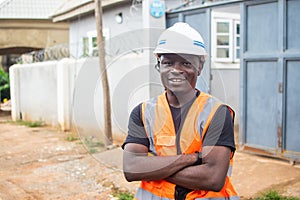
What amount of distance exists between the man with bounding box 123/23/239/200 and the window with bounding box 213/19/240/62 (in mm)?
6230

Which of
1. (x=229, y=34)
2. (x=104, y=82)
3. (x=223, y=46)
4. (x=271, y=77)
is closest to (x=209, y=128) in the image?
(x=271, y=77)

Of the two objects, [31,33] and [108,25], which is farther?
[31,33]

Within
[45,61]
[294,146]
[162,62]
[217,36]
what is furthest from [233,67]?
[162,62]

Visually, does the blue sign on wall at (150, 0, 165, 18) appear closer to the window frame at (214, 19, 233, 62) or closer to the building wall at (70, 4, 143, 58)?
the building wall at (70, 4, 143, 58)

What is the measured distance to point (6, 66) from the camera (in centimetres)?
2302

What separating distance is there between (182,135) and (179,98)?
0.18m

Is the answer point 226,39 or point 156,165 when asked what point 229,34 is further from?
point 156,165

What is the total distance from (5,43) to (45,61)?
3888mm

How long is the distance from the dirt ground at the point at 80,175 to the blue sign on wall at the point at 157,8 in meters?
2.30

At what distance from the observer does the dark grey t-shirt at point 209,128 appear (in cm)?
173

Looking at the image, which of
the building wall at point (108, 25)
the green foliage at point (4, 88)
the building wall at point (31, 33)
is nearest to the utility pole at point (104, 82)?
the building wall at point (108, 25)

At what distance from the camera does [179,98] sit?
1849 mm

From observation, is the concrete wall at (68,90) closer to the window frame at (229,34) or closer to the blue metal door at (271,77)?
the blue metal door at (271,77)

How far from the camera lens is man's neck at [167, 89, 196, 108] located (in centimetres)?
184
